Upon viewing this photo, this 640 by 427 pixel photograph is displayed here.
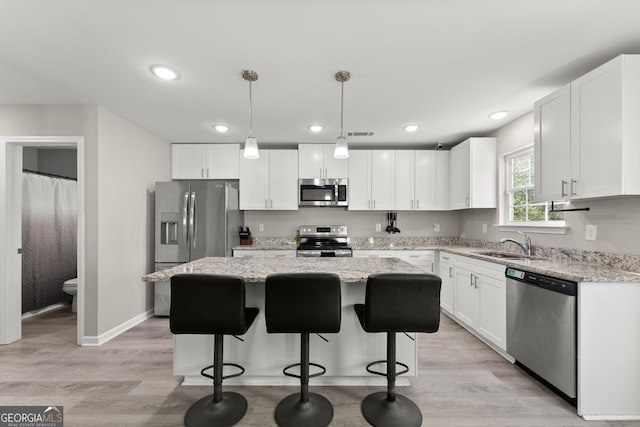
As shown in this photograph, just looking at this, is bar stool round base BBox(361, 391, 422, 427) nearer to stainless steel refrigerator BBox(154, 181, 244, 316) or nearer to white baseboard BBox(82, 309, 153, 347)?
stainless steel refrigerator BBox(154, 181, 244, 316)

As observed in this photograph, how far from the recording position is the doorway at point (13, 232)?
2.84 meters

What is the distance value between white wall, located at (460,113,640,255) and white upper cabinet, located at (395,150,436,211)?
37.3 inches

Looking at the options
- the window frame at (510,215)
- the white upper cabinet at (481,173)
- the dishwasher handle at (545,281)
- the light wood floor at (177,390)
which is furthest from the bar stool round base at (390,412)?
the white upper cabinet at (481,173)

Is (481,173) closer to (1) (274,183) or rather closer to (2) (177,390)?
(1) (274,183)

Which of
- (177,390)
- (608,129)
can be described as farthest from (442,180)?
(177,390)

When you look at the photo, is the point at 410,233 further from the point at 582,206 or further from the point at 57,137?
the point at 57,137

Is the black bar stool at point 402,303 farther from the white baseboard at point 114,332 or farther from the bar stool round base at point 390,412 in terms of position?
the white baseboard at point 114,332

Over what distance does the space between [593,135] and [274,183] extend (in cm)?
352

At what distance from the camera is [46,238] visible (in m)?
3.88

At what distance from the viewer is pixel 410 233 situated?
184 inches

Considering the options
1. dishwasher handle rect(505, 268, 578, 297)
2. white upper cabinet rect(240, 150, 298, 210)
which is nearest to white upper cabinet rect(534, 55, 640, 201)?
dishwasher handle rect(505, 268, 578, 297)

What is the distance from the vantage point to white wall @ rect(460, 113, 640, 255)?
2.06 metres

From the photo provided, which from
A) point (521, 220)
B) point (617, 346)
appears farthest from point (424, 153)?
point (617, 346)

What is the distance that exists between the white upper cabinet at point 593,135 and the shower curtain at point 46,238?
19.3 feet
